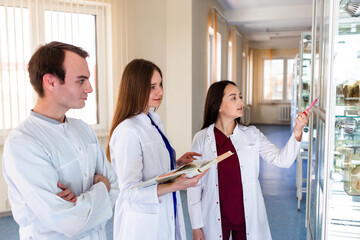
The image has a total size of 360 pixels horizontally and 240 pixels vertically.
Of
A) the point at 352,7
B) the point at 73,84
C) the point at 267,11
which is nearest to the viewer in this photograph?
the point at 73,84

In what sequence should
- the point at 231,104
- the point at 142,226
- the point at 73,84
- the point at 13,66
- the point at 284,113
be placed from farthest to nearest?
the point at 284,113, the point at 13,66, the point at 231,104, the point at 142,226, the point at 73,84

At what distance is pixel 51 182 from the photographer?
1.18 metres

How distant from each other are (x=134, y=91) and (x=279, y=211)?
3.07 metres

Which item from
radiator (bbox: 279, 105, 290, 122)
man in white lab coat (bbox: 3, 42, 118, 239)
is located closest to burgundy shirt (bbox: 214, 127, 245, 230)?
man in white lab coat (bbox: 3, 42, 118, 239)

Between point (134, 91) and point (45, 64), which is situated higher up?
point (45, 64)

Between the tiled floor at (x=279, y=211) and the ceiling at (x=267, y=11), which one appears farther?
the ceiling at (x=267, y=11)

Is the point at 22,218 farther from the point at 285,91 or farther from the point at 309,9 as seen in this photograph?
the point at 285,91

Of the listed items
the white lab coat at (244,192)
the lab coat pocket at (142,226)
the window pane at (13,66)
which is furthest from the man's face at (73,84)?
the window pane at (13,66)

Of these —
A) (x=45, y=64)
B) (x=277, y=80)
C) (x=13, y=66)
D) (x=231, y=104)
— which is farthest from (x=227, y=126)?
(x=277, y=80)

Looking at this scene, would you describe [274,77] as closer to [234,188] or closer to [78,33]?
[78,33]

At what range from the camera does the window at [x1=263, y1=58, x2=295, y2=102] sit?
13141mm

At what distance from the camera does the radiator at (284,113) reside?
12915mm

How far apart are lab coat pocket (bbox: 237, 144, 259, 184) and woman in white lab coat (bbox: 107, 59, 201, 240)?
0.43 meters

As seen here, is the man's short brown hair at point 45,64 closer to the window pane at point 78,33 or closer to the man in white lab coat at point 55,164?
the man in white lab coat at point 55,164
